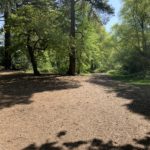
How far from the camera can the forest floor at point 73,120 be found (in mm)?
8062

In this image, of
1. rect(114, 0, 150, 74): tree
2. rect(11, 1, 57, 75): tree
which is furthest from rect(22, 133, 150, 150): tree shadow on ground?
rect(114, 0, 150, 74): tree

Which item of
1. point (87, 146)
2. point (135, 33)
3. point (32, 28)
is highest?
point (135, 33)

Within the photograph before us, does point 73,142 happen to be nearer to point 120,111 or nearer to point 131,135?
point 131,135

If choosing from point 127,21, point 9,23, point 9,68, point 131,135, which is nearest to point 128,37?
point 127,21

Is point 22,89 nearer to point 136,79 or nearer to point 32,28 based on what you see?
point 32,28

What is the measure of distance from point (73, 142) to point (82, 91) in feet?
22.9

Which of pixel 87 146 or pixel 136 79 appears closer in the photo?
pixel 87 146

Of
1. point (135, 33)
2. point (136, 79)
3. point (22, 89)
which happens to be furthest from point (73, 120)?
point (135, 33)

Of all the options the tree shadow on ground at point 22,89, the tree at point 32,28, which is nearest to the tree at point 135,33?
the tree at point 32,28

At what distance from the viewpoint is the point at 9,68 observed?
1177 inches

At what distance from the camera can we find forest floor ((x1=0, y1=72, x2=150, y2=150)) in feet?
26.5

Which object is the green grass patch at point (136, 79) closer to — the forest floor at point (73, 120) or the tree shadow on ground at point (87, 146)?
the forest floor at point (73, 120)

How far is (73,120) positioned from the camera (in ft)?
32.4

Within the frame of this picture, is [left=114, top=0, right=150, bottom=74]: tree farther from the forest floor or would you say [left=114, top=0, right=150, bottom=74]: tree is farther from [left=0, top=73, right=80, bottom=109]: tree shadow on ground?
the forest floor
